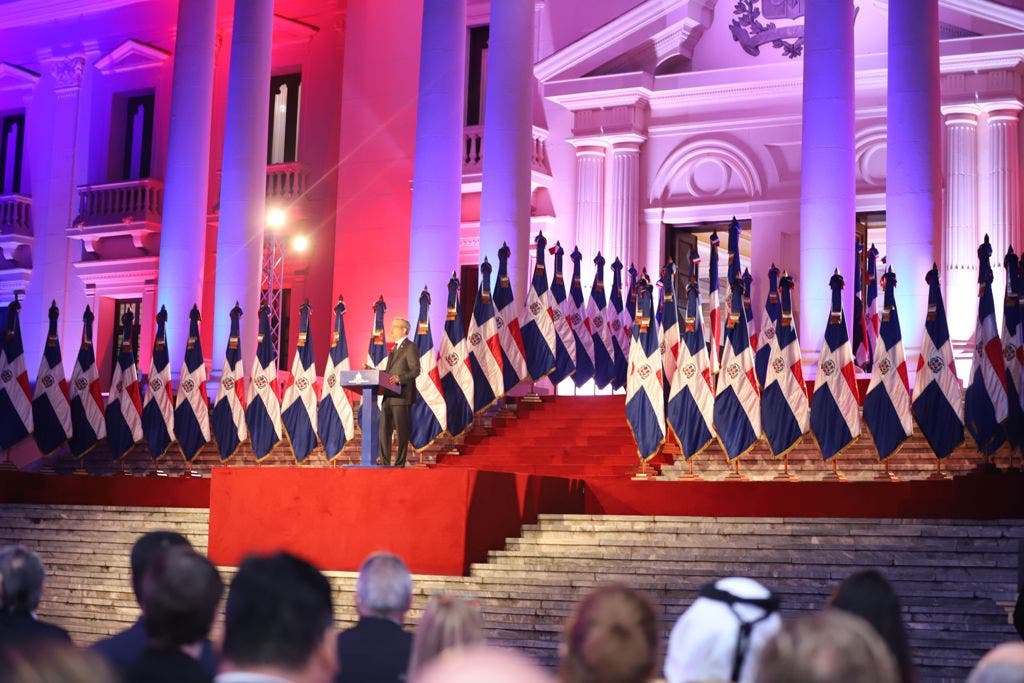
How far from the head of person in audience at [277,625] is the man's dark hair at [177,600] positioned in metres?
0.39

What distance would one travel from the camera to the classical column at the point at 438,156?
2391 cm

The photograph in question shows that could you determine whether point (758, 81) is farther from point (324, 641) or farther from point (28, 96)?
point (324, 641)

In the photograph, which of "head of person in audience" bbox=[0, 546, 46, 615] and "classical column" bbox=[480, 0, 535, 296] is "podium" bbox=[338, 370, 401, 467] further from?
"head of person in audience" bbox=[0, 546, 46, 615]

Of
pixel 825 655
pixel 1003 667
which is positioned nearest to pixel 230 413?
pixel 1003 667

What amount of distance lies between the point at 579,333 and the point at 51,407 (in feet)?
27.2

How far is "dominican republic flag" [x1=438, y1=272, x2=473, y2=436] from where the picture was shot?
2078 centimetres

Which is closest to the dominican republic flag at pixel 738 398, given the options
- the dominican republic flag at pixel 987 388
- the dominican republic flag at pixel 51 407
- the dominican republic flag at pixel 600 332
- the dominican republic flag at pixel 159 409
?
the dominican republic flag at pixel 987 388

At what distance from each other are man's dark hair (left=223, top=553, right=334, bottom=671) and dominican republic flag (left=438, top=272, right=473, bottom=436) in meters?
17.0

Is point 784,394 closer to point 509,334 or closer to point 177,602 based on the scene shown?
point 509,334

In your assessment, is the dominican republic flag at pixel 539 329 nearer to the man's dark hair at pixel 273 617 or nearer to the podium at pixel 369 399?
the podium at pixel 369 399

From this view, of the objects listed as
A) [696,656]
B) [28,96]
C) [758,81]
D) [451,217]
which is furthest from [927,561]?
[28,96]

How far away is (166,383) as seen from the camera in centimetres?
2333

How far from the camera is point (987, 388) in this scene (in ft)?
55.4

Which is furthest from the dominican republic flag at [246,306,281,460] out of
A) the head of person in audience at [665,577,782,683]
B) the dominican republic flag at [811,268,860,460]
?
the head of person in audience at [665,577,782,683]
